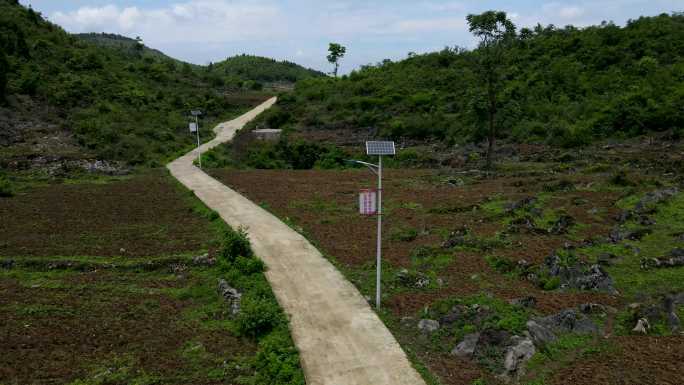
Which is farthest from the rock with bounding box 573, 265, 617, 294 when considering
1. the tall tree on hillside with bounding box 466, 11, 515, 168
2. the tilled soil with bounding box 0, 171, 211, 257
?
the tall tree on hillside with bounding box 466, 11, 515, 168

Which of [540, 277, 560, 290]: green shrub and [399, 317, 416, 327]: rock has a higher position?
[540, 277, 560, 290]: green shrub

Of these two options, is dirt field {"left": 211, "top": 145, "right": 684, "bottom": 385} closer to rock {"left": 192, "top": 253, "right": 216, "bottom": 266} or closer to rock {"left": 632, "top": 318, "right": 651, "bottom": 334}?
rock {"left": 632, "top": 318, "right": 651, "bottom": 334}

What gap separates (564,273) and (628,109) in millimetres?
29227

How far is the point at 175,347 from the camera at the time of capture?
1137cm

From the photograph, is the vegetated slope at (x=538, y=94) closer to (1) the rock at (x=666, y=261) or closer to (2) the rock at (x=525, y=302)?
(1) the rock at (x=666, y=261)

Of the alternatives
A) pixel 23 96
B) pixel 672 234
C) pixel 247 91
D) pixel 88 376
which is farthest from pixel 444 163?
pixel 247 91

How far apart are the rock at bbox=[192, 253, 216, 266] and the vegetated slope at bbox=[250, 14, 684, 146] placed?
79.6 feet

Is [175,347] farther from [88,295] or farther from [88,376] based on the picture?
[88,295]

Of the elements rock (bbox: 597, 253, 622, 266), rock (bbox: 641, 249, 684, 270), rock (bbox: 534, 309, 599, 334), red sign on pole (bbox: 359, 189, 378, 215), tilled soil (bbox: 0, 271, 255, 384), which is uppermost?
red sign on pole (bbox: 359, 189, 378, 215)

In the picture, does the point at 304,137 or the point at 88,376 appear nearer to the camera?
the point at 88,376

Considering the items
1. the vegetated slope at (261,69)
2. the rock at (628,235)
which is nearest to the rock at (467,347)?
the rock at (628,235)

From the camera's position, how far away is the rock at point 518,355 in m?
9.81

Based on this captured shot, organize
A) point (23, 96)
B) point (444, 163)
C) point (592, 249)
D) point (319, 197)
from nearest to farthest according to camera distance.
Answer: point (592, 249) → point (319, 197) → point (444, 163) → point (23, 96)

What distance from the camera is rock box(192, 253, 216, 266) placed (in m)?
16.5
